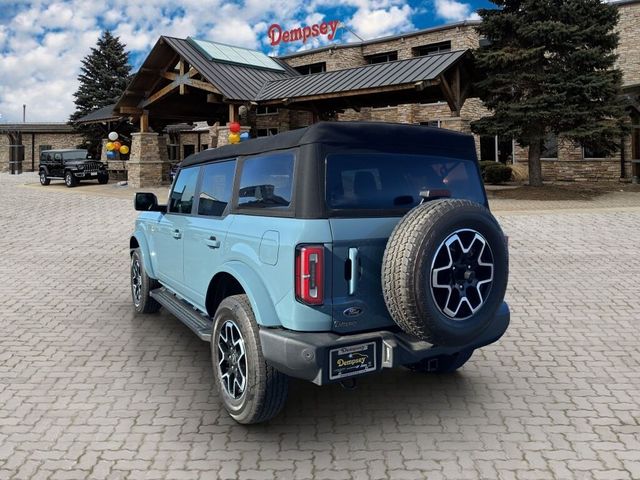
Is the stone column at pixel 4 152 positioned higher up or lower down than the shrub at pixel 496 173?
higher up

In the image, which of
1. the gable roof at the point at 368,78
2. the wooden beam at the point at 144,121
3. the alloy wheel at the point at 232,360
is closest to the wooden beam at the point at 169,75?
the wooden beam at the point at 144,121

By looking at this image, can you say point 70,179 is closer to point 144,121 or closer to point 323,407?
point 144,121

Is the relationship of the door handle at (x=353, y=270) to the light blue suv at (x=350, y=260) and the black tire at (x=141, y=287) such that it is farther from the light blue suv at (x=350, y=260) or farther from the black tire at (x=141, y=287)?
the black tire at (x=141, y=287)

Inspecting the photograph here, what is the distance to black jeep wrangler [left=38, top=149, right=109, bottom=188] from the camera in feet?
98.2

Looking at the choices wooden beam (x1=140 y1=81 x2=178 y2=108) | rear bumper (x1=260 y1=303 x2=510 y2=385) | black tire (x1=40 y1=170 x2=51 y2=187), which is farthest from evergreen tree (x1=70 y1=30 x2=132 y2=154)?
rear bumper (x1=260 y1=303 x2=510 y2=385)

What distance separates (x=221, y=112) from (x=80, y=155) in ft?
27.8

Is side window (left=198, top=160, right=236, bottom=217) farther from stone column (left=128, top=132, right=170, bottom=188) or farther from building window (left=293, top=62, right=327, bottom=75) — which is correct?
building window (left=293, top=62, right=327, bottom=75)

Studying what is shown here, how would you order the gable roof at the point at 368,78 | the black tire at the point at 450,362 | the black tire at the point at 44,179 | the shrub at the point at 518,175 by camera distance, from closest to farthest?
the black tire at the point at 450,362, the gable roof at the point at 368,78, the shrub at the point at 518,175, the black tire at the point at 44,179

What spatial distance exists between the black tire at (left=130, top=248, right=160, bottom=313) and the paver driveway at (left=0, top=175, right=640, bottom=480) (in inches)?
6.6

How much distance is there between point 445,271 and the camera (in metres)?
3.40

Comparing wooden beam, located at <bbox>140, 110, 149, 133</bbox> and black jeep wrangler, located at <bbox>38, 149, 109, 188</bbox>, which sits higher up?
wooden beam, located at <bbox>140, 110, 149, 133</bbox>

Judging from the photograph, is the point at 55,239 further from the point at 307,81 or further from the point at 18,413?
the point at 307,81

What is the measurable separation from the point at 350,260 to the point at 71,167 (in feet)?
98.4

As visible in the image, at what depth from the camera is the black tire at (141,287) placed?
639 centimetres
